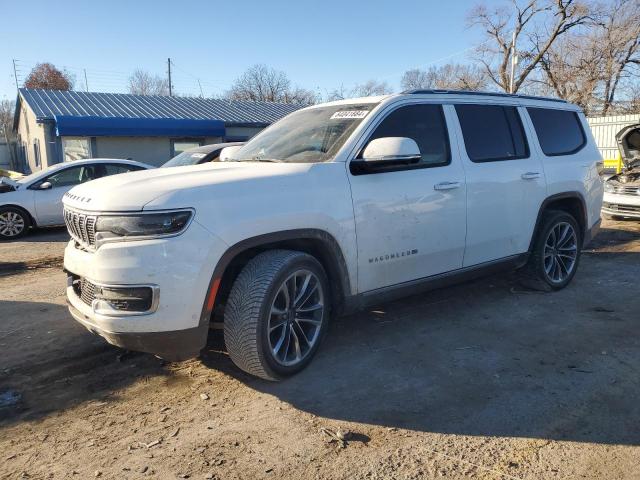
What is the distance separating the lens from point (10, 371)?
3.94 metres

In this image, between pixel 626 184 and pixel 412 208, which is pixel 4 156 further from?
pixel 412 208

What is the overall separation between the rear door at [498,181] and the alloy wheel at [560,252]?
0.46 meters

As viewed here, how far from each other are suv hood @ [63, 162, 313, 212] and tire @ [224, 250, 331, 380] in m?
0.57

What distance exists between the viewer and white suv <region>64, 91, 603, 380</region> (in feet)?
10.4

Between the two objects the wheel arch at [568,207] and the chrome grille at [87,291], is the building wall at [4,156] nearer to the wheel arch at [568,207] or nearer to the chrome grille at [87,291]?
the chrome grille at [87,291]

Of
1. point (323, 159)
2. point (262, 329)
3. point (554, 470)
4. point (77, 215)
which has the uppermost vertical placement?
point (323, 159)

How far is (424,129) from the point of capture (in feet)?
14.8

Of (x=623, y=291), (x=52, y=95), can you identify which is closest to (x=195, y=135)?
(x=52, y=95)

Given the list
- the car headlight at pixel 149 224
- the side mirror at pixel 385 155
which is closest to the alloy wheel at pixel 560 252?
the side mirror at pixel 385 155

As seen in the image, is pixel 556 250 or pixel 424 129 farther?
pixel 556 250

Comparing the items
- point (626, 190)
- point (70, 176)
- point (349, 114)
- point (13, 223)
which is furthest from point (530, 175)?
point (13, 223)

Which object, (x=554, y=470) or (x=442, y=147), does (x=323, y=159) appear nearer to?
(x=442, y=147)

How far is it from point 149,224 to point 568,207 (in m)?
4.79

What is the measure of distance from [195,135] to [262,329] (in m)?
20.1
